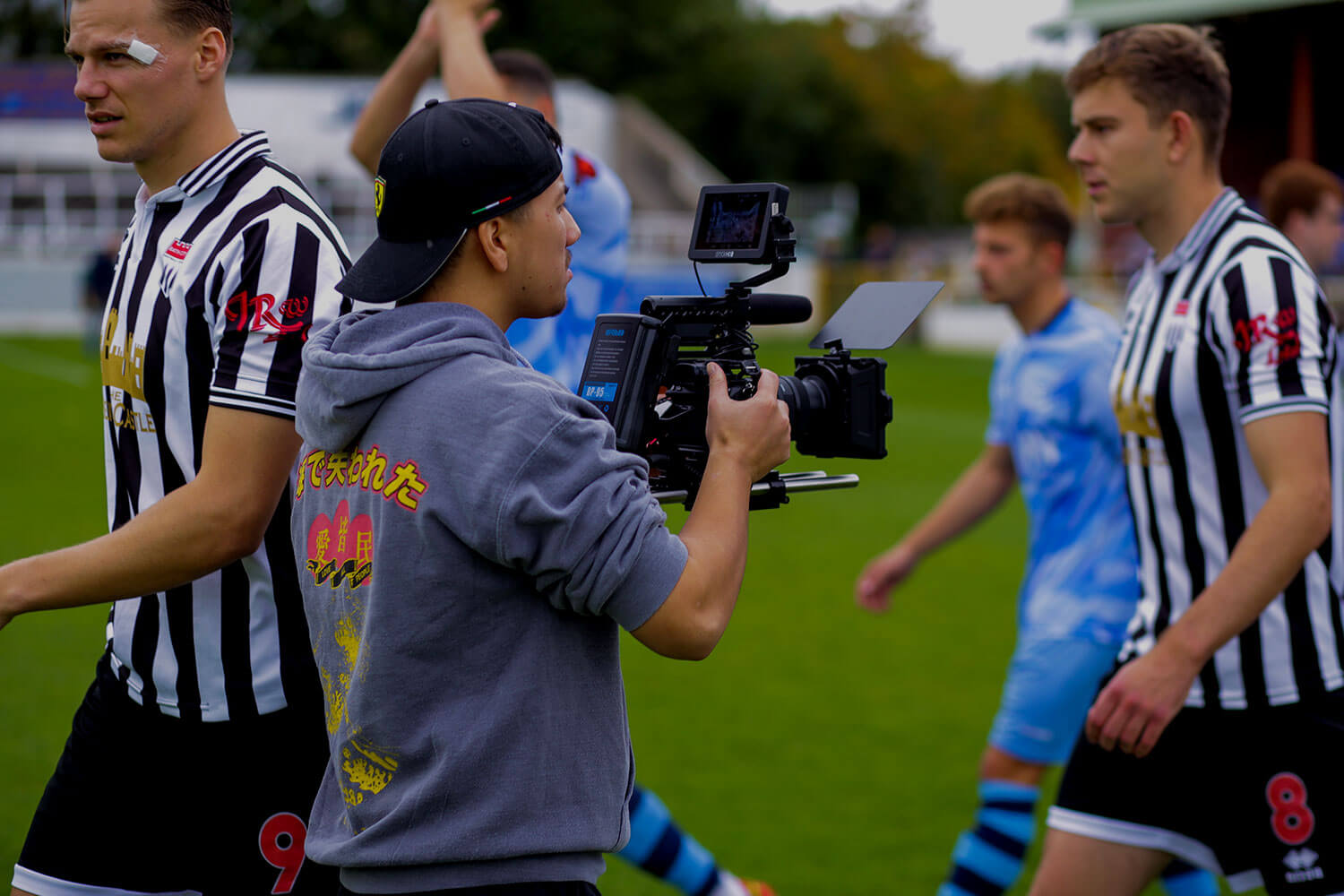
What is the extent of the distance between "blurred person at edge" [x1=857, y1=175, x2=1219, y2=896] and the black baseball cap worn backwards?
2.92 m

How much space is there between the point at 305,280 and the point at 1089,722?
1821 mm

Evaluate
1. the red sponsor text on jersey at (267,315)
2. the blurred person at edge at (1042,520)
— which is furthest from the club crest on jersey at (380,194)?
the blurred person at edge at (1042,520)

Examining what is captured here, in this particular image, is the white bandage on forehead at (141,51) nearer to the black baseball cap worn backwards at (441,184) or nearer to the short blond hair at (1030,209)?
the black baseball cap worn backwards at (441,184)

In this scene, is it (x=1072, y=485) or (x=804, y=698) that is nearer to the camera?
(x=1072, y=485)

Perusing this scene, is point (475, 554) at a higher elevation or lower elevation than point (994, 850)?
higher

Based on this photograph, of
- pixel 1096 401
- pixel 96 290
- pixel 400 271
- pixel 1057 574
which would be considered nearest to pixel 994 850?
pixel 1057 574

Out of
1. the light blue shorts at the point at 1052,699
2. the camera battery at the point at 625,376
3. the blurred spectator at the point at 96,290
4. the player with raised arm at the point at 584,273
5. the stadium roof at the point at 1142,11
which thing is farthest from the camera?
the stadium roof at the point at 1142,11

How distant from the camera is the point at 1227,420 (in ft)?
10.6

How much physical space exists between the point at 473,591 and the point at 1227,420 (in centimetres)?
186

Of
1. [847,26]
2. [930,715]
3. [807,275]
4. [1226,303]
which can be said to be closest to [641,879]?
[930,715]

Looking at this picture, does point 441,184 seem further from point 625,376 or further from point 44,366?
point 44,366

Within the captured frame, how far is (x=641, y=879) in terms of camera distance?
5.15 metres

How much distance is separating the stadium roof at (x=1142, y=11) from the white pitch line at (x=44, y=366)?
68.1ft

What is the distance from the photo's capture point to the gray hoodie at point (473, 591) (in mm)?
2064
